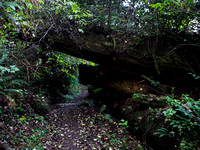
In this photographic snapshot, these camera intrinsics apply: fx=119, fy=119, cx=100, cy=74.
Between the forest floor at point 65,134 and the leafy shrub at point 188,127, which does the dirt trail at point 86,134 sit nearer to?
the forest floor at point 65,134

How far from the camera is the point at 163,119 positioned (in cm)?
388

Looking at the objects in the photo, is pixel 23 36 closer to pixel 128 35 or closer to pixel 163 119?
pixel 128 35

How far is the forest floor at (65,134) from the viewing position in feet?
11.0

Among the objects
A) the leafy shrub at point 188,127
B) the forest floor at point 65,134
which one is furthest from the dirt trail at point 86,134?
the leafy shrub at point 188,127

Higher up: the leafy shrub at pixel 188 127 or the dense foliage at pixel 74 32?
the dense foliage at pixel 74 32

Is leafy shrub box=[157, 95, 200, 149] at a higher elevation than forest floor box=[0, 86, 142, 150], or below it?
higher

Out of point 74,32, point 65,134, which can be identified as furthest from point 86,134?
point 74,32

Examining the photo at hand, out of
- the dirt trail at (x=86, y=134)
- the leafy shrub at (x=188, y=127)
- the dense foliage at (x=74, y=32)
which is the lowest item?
the dirt trail at (x=86, y=134)

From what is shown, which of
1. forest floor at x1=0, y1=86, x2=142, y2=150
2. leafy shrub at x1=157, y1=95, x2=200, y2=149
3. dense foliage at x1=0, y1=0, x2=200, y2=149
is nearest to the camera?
leafy shrub at x1=157, y1=95, x2=200, y2=149

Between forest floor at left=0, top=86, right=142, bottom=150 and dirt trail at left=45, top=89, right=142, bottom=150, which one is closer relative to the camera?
forest floor at left=0, top=86, right=142, bottom=150

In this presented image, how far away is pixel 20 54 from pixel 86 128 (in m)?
4.31

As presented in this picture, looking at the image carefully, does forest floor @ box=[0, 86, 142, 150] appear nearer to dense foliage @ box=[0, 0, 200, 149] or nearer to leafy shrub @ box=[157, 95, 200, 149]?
dense foliage @ box=[0, 0, 200, 149]

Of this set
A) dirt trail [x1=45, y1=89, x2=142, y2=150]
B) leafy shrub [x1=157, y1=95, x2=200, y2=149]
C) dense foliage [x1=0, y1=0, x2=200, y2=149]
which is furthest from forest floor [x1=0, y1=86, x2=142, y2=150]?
leafy shrub [x1=157, y1=95, x2=200, y2=149]

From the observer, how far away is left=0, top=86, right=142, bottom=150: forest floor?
3.37 metres
